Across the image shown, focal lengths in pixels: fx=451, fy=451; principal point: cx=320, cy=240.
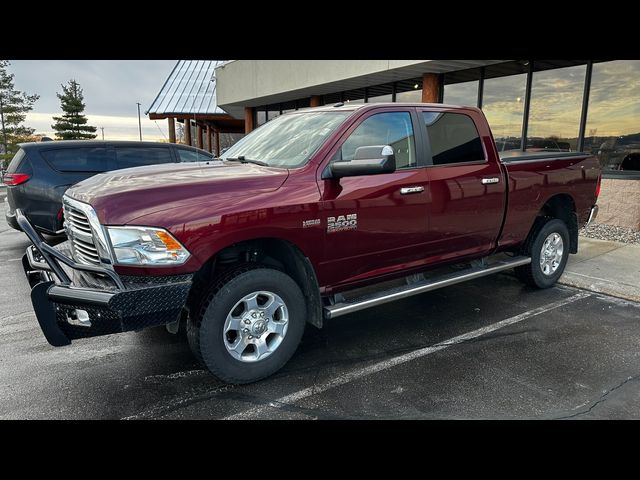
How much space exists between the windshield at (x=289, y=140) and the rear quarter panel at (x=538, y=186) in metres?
2.17

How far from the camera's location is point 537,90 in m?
10.3

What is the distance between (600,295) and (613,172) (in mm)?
4931

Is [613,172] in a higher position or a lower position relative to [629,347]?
higher

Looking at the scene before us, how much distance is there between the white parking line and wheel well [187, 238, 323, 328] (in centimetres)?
47

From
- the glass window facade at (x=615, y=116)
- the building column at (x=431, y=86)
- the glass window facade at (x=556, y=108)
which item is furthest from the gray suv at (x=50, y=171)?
the glass window facade at (x=615, y=116)

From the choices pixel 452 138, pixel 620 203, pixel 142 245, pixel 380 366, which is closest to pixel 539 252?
pixel 452 138

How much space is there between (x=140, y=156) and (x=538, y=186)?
21.8 feet

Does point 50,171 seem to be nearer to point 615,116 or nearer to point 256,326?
point 256,326

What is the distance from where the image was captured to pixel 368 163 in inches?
131
